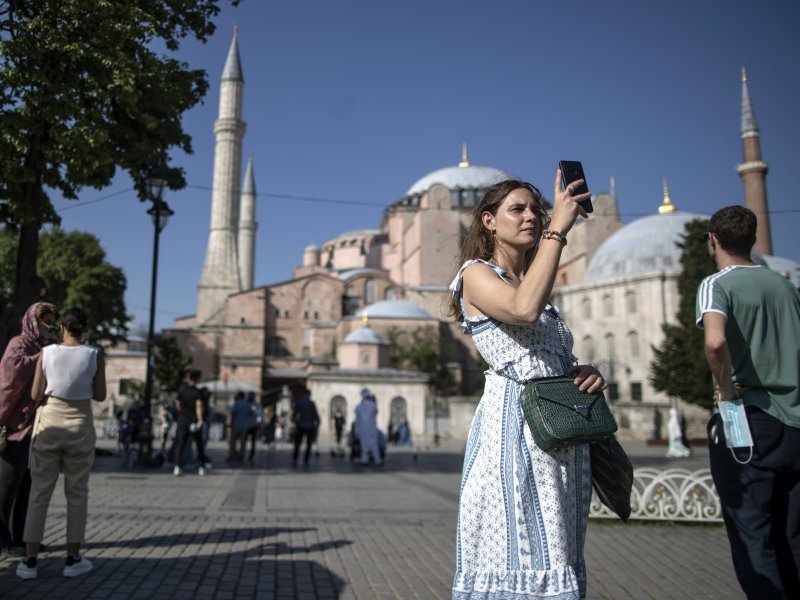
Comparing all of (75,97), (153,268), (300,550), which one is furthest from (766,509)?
(153,268)


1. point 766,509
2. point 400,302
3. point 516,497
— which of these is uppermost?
point 400,302

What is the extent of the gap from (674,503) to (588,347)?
34153 millimetres

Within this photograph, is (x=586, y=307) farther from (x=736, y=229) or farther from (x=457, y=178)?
(x=736, y=229)

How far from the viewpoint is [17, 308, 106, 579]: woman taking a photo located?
4.24 meters

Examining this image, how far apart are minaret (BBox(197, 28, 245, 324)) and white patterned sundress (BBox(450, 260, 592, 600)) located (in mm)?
49399

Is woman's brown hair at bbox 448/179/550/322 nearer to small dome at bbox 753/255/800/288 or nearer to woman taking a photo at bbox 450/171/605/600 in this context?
woman taking a photo at bbox 450/171/605/600

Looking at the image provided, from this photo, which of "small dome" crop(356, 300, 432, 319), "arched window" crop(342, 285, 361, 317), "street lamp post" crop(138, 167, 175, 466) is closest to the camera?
"street lamp post" crop(138, 167, 175, 466)

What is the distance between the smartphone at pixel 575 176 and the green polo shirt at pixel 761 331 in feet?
3.40

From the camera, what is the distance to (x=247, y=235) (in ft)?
212

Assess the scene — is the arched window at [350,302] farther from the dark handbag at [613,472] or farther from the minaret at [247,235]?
the dark handbag at [613,472]

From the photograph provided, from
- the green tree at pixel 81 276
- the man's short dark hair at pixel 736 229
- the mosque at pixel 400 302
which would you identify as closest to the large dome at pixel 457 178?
the mosque at pixel 400 302

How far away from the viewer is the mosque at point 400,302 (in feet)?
104

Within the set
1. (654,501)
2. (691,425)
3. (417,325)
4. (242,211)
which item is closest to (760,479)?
(654,501)

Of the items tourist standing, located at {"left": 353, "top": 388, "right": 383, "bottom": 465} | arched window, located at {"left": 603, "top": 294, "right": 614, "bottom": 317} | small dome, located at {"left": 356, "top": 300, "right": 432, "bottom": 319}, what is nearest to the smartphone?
tourist standing, located at {"left": 353, "top": 388, "right": 383, "bottom": 465}
